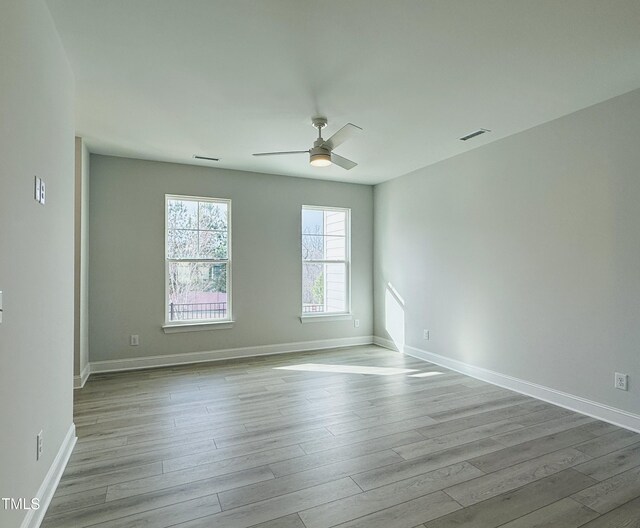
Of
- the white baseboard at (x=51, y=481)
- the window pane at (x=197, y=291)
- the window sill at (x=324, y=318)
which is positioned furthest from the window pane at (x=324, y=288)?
the white baseboard at (x=51, y=481)

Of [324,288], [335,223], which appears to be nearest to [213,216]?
[335,223]

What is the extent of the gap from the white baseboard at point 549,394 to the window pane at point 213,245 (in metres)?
3.20

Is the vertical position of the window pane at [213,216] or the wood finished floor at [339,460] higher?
the window pane at [213,216]

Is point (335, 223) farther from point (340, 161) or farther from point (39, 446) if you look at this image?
point (39, 446)

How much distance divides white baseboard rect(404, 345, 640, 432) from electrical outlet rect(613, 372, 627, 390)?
0.19 meters

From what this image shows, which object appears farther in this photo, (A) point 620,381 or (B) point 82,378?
(B) point 82,378

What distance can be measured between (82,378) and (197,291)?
1652 mm

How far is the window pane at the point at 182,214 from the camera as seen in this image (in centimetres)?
507

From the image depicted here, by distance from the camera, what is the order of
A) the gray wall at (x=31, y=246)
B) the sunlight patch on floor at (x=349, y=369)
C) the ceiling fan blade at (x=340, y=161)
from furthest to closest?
the sunlight patch on floor at (x=349, y=369) → the ceiling fan blade at (x=340, y=161) → the gray wall at (x=31, y=246)

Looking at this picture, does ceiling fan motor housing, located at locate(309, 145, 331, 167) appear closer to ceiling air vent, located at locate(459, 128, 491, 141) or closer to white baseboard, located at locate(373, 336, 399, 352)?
ceiling air vent, located at locate(459, 128, 491, 141)

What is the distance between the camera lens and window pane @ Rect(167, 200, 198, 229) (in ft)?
16.6

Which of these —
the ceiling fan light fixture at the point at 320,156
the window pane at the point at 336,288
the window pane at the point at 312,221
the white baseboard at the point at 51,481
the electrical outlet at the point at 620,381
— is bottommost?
the white baseboard at the point at 51,481

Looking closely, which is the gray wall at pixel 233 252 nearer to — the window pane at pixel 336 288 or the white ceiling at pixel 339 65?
the window pane at pixel 336 288

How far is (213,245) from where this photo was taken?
5262mm
